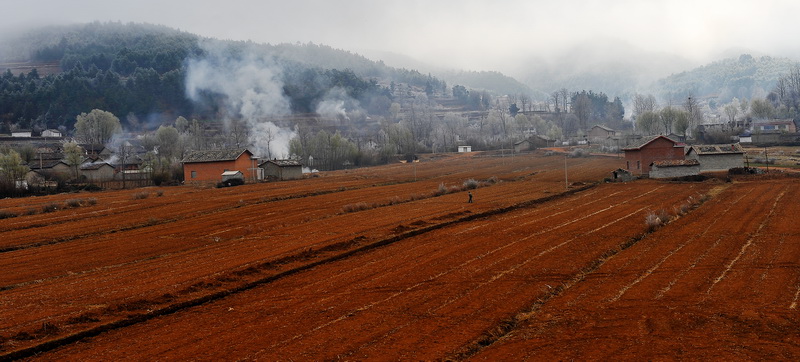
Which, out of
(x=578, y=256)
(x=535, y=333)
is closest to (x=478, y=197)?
(x=578, y=256)

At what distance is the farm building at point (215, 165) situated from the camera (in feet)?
208

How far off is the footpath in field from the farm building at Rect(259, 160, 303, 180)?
43995 mm

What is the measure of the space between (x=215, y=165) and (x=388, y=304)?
2138 inches

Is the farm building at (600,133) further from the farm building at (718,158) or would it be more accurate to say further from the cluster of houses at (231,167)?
the cluster of houses at (231,167)

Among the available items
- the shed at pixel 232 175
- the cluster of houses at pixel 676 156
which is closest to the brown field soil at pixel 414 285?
the cluster of houses at pixel 676 156

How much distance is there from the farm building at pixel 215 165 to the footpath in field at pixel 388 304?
44.4m

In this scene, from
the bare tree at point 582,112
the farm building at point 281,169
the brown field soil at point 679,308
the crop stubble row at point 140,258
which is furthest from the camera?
the bare tree at point 582,112

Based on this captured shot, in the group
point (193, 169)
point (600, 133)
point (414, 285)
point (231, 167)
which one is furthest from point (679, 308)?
point (600, 133)

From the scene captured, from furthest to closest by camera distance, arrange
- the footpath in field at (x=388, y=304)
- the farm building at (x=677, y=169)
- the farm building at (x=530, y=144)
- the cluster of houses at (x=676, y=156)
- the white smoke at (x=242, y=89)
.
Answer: the white smoke at (x=242, y=89) → the farm building at (x=530, y=144) → the cluster of houses at (x=676, y=156) → the farm building at (x=677, y=169) → the footpath in field at (x=388, y=304)

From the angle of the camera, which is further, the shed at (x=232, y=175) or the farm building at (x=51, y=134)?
the farm building at (x=51, y=134)

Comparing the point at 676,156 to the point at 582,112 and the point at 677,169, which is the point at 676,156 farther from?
the point at 582,112

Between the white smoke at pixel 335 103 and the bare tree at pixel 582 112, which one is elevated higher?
the white smoke at pixel 335 103

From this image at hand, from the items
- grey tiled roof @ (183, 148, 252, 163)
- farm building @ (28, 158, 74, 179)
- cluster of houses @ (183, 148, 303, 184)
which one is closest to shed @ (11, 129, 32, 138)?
farm building @ (28, 158, 74, 179)

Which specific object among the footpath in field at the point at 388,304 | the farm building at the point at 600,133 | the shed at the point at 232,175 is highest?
the farm building at the point at 600,133
